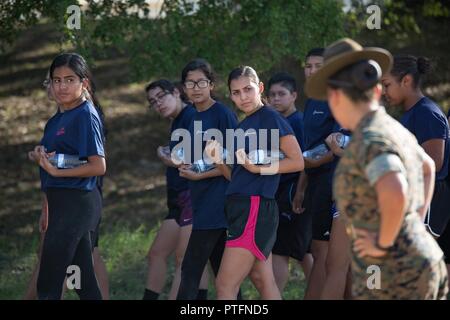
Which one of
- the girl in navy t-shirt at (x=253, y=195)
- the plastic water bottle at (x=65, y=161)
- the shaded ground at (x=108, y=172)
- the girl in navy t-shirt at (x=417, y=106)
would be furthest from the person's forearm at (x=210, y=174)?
the shaded ground at (x=108, y=172)

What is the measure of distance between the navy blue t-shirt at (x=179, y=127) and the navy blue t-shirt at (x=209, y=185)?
591 mm

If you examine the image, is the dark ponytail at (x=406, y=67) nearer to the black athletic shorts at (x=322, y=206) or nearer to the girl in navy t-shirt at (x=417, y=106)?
the girl in navy t-shirt at (x=417, y=106)

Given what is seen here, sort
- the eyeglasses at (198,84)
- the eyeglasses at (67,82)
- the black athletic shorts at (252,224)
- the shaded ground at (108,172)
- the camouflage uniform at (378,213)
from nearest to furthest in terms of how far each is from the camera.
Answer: the camouflage uniform at (378,213), the black athletic shorts at (252,224), the eyeglasses at (67,82), the eyeglasses at (198,84), the shaded ground at (108,172)

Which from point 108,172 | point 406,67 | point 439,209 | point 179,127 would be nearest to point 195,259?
point 179,127

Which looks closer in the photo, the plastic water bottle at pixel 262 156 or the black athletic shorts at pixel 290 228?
the plastic water bottle at pixel 262 156

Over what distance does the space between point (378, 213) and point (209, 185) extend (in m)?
2.39

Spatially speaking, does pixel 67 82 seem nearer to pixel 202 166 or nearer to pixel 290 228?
pixel 202 166

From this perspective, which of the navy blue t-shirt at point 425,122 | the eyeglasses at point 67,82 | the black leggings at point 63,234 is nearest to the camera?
the black leggings at point 63,234

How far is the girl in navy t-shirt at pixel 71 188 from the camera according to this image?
5.92 metres

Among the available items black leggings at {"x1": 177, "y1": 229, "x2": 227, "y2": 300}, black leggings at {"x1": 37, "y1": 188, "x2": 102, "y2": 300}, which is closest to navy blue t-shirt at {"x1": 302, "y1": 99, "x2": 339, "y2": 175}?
black leggings at {"x1": 177, "y1": 229, "x2": 227, "y2": 300}

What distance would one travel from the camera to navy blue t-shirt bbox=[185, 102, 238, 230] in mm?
6465

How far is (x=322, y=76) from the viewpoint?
14.7ft

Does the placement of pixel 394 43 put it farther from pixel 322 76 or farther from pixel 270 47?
pixel 322 76

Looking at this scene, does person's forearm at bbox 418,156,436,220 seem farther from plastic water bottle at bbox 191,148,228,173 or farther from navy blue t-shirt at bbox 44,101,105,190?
navy blue t-shirt at bbox 44,101,105,190
